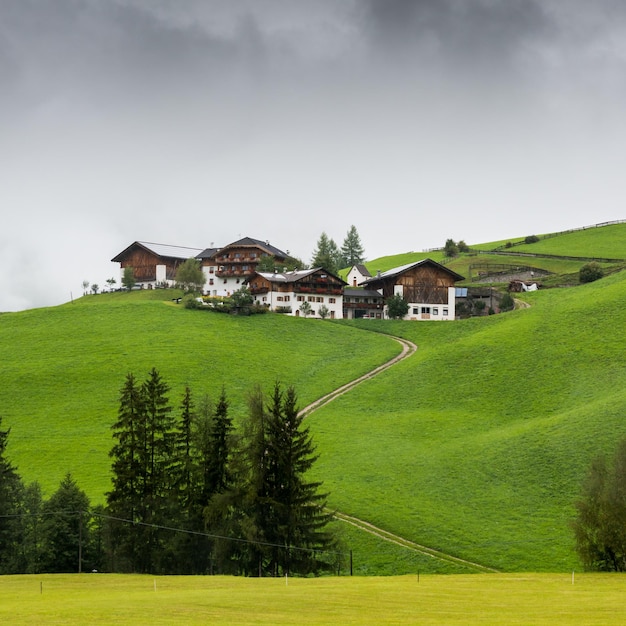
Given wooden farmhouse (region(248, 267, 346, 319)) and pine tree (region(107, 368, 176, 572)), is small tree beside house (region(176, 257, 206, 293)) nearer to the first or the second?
wooden farmhouse (region(248, 267, 346, 319))

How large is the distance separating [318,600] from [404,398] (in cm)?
6720

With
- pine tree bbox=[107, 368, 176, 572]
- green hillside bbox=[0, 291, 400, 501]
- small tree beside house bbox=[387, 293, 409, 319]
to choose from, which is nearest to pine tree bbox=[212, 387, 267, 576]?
pine tree bbox=[107, 368, 176, 572]

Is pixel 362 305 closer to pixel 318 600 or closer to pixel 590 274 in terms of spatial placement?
pixel 590 274

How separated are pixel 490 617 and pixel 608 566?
87.9 feet

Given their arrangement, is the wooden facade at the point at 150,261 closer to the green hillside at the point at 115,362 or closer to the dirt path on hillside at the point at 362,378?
the green hillside at the point at 115,362

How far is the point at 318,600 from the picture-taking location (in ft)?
132

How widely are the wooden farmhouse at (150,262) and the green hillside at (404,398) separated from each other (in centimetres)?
1782

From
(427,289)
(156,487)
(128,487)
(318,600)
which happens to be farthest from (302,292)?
(318,600)

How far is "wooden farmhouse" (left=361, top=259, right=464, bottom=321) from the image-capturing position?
5886 inches

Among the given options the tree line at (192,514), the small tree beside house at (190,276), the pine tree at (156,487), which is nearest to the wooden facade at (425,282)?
the small tree beside house at (190,276)

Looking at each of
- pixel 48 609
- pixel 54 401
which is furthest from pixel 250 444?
pixel 54 401

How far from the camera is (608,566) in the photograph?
193 ft

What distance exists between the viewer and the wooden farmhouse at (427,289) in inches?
5886

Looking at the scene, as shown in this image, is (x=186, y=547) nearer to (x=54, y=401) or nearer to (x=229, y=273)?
(x=54, y=401)
